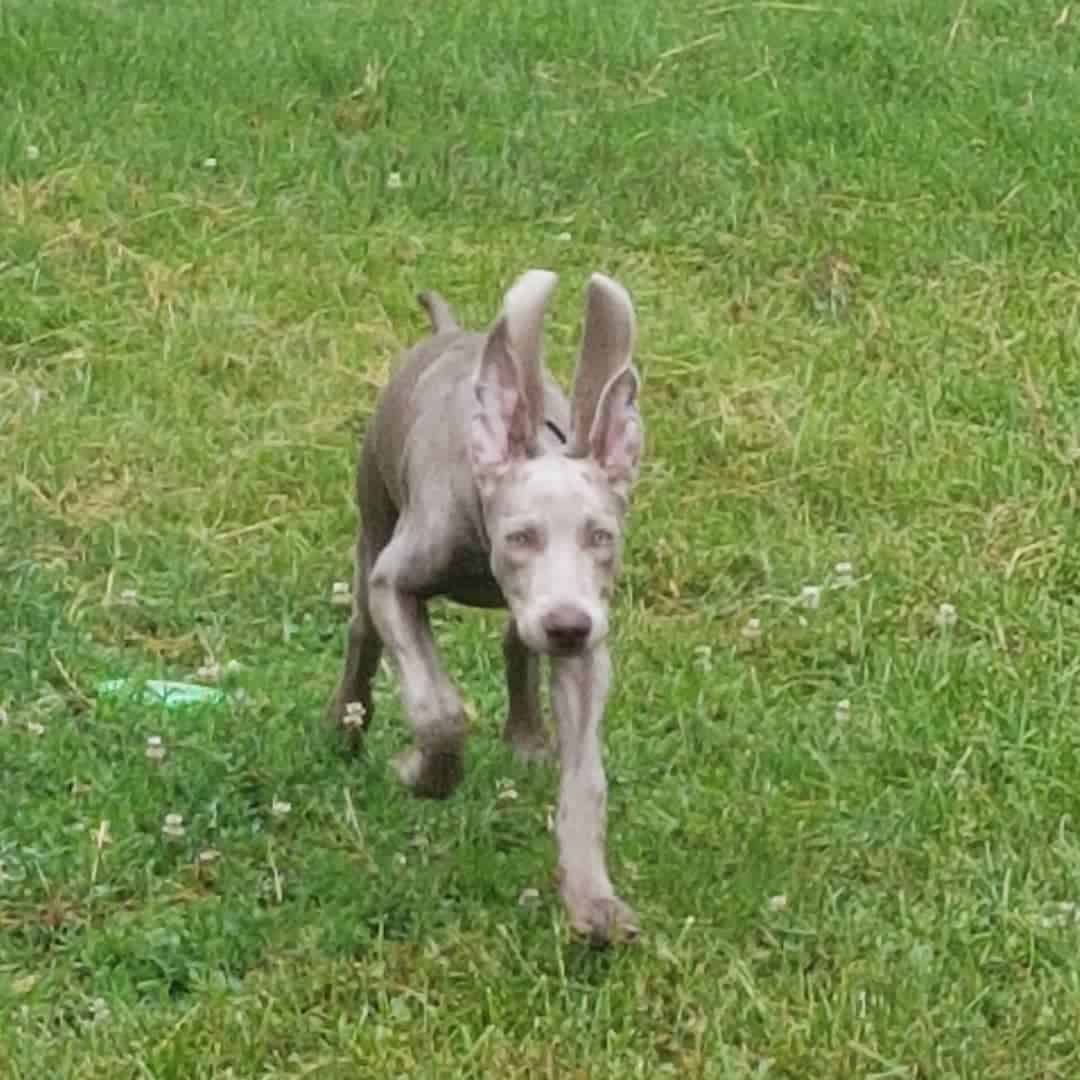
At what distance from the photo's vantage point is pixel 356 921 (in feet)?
17.4

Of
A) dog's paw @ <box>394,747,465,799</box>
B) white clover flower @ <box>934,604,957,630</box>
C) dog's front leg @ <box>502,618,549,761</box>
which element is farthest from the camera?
white clover flower @ <box>934,604,957,630</box>

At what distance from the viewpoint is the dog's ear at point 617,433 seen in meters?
4.96

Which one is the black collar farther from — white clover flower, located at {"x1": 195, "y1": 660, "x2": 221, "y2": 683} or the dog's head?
white clover flower, located at {"x1": 195, "y1": 660, "x2": 221, "y2": 683}

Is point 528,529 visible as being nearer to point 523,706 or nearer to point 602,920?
point 602,920

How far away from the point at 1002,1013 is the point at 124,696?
195 cm

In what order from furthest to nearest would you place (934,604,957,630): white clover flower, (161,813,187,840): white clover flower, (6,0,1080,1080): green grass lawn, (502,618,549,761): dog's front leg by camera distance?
1. (934,604,957,630): white clover flower
2. (502,618,549,761): dog's front leg
3. (161,813,187,840): white clover flower
4. (6,0,1080,1080): green grass lawn

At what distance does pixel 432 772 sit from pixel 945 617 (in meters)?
1.78

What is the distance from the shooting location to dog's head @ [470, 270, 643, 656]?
4.79 m

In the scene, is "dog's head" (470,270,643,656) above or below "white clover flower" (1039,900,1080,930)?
above

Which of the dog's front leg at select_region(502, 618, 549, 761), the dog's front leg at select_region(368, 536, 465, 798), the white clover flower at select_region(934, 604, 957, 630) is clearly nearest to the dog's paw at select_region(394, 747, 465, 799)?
→ the dog's front leg at select_region(368, 536, 465, 798)

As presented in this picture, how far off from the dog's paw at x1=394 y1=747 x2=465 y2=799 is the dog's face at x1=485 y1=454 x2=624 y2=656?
370mm

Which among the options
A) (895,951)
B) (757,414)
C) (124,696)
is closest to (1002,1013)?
(895,951)

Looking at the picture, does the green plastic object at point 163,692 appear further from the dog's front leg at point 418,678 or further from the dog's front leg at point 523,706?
the dog's front leg at point 418,678

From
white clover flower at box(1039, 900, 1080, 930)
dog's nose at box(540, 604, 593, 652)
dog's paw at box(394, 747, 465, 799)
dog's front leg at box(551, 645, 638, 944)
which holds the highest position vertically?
dog's nose at box(540, 604, 593, 652)
